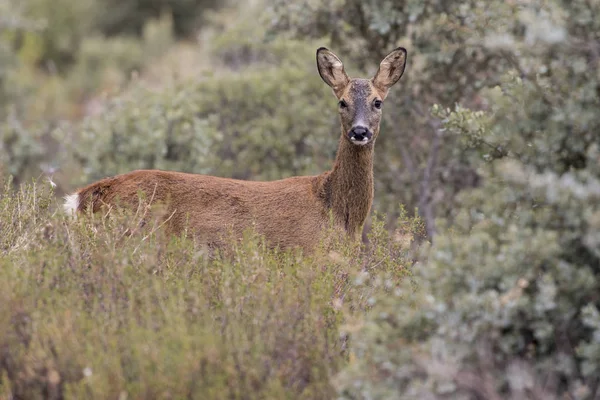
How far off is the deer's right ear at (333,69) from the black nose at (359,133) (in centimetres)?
71

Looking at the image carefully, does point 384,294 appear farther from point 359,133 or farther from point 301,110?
point 301,110

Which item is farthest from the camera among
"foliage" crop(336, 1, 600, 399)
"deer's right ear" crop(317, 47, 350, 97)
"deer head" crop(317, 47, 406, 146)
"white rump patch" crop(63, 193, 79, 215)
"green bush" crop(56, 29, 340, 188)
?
"green bush" crop(56, 29, 340, 188)

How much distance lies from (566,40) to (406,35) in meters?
5.17

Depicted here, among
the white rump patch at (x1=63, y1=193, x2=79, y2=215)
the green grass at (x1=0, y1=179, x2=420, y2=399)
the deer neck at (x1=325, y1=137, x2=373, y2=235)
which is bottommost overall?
the green grass at (x1=0, y1=179, x2=420, y2=399)

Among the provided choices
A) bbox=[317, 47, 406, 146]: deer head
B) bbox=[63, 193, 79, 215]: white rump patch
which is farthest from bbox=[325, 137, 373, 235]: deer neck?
bbox=[63, 193, 79, 215]: white rump patch

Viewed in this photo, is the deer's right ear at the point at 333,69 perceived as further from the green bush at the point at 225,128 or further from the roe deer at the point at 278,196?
the green bush at the point at 225,128

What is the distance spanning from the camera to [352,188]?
7.15 metres

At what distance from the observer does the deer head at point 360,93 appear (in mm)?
7055

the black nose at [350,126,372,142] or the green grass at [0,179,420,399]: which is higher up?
the black nose at [350,126,372,142]

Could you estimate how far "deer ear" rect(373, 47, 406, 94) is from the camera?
761 cm

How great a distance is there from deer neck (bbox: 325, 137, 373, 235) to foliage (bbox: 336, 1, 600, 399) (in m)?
2.42

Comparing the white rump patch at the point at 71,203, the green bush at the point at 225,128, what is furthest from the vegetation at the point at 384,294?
the green bush at the point at 225,128

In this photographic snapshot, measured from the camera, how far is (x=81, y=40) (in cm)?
2753

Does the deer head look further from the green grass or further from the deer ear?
the green grass
